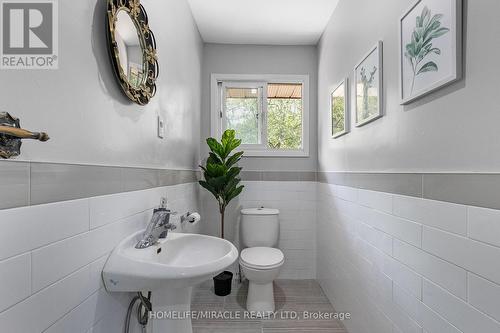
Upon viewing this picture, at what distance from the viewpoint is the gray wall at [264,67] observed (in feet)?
8.90

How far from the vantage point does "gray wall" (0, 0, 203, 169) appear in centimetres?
64

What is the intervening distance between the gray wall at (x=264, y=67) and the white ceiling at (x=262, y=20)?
0.08 meters

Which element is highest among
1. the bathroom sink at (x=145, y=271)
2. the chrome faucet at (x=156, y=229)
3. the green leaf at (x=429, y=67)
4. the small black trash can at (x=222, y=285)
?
the green leaf at (x=429, y=67)

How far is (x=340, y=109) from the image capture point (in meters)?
2.00

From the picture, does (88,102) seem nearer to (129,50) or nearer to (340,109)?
(129,50)

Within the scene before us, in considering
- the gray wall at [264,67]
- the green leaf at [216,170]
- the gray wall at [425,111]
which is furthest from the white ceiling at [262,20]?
the green leaf at [216,170]

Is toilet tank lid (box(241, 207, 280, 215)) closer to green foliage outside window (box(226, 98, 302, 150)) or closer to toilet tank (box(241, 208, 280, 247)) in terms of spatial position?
toilet tank (box(241, 208, 280, 247))

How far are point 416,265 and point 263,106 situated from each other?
2.10 meters

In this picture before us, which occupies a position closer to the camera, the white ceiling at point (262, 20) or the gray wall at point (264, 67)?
the white ceiling at point (262, 20)

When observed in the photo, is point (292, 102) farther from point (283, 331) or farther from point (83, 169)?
point (83, 169)

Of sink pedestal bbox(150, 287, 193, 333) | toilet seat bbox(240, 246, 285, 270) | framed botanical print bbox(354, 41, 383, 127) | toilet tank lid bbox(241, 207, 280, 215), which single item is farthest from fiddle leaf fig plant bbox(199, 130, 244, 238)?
sink pedestal bbox(150, 287, 193, 333)

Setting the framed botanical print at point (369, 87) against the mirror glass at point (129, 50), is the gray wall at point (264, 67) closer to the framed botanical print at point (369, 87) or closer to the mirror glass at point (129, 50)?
the framed botanical print at point (369, 87)

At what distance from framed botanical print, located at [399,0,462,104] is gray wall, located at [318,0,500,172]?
3 cm

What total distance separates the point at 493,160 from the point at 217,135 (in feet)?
7.51
